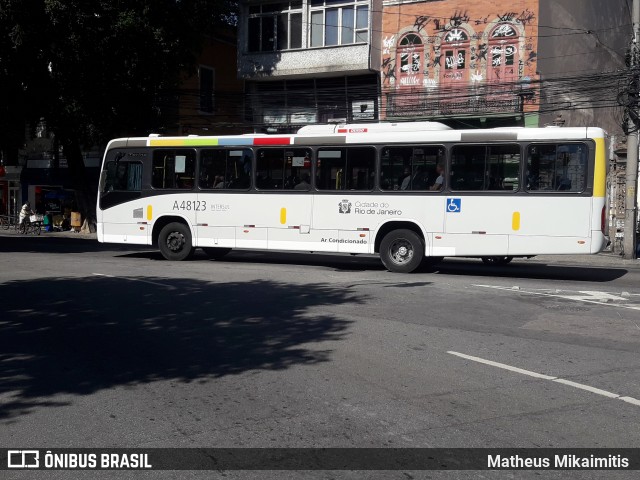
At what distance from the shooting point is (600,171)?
14.7 m

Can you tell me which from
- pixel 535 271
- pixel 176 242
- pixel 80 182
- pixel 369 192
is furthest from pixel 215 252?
pixel 80 182

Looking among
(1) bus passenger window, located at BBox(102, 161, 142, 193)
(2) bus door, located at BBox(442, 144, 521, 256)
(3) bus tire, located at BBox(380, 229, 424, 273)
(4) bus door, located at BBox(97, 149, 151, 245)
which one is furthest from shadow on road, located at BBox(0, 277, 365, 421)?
(1) bus passenger window, located at BBox(102, 161, 142, 193)

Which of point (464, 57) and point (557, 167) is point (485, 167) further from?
point (464, 57)

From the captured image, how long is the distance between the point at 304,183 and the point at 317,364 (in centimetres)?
1042

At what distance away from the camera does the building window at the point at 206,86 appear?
35.7 meters

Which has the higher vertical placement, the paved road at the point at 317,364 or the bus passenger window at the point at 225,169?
the bus passenger window at the point at 225,169

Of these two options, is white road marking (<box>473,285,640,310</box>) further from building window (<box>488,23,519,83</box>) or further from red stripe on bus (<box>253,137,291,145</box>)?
building window (<box>488,23,519,83</box>)

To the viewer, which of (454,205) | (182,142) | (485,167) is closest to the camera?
(485,167)

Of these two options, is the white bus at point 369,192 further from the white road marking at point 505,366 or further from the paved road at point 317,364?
the white road marking at point 505,366

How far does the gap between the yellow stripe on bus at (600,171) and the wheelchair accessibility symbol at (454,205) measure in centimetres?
283

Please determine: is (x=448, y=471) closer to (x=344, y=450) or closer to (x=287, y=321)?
(x=344, y=450)

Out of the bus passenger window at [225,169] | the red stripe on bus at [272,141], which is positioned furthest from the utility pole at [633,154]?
the bus passenger window at [225,169]

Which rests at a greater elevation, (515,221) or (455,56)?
(455,56)

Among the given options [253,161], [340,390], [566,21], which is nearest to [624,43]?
[566,21]
